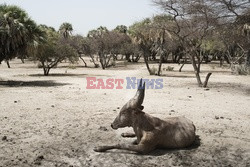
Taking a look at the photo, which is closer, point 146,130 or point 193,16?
point 146,130

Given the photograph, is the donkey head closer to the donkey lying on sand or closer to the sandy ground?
the donkey lying on sand

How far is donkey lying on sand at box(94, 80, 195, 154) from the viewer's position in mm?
5895

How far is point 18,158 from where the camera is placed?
5793 millimetres

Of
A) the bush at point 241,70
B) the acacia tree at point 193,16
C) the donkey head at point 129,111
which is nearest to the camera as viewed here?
the donkey head at point 129,111

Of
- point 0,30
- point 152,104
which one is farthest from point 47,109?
point 0,30

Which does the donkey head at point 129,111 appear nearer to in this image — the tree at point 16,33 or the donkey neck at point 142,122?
the donkey neck at point 142,122

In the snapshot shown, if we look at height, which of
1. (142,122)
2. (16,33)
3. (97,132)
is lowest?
(97,132)

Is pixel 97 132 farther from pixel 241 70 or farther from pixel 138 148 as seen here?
pixel 241 70

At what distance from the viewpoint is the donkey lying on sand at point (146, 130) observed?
19.3 ft

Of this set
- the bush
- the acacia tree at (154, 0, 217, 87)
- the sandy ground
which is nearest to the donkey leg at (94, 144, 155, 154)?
the sandy ground

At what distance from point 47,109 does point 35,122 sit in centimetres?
217

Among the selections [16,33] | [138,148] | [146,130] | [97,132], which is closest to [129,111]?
[146,130]

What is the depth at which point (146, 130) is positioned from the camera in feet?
19.5

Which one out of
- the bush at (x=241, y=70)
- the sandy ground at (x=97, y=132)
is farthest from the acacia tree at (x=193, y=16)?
the bush at (x=241, y=70)
